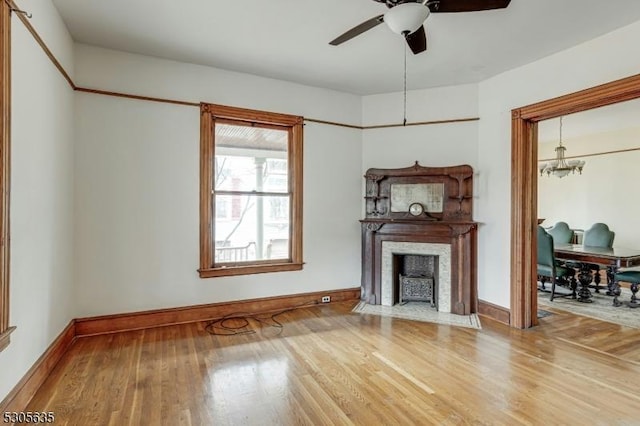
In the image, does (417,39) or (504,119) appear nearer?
(417,39)

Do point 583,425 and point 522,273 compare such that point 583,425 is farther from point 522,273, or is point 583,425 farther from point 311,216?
point 311,216

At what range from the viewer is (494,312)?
161 inches

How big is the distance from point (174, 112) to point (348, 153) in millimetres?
2277

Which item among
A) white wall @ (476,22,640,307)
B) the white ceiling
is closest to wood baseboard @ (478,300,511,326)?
white wall @ (476,22,640,307)

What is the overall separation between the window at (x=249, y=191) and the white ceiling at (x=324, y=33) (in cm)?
65

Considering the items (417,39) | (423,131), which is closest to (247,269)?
(423,131)

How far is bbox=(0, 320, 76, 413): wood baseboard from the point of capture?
206 cm

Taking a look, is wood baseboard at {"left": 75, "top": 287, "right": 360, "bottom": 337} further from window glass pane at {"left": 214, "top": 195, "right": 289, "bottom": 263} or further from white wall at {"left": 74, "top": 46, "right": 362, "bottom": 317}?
window glass pane at {"left": 214, "top": 195, "right": 289, "bottom": 263}

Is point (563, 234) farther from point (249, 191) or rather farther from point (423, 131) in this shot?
point (249, 191)

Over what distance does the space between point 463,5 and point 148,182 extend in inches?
130

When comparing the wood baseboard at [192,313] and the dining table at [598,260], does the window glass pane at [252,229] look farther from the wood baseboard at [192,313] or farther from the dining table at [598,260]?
the dining table at [598,260]

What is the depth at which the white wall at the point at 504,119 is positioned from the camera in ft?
10.6

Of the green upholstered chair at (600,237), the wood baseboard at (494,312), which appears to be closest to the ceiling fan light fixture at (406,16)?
the wood baseboard at (494,312)

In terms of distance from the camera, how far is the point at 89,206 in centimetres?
345
